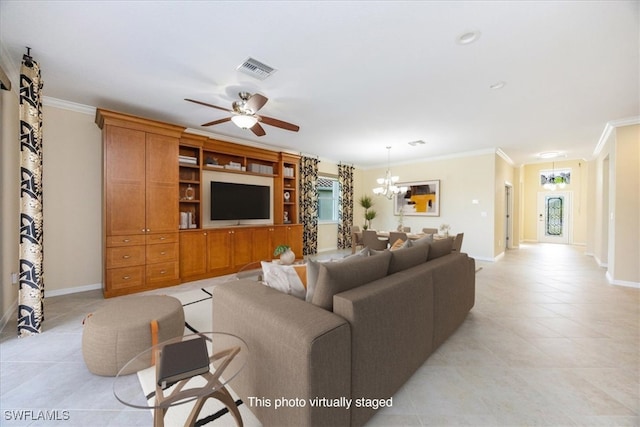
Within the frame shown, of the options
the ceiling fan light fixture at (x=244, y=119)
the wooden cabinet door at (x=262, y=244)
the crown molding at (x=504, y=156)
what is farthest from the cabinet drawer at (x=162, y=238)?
the crown molding at (x=504, y=156)

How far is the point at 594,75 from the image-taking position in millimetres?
2783

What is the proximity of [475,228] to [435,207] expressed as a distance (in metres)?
1.09

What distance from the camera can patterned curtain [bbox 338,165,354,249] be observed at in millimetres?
7777

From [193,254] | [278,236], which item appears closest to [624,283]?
[278,236]

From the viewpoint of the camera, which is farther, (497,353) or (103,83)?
(103,83)

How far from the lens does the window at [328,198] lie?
760cm

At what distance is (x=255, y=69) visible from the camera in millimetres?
2689

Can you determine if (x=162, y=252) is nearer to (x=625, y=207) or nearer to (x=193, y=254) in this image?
(x=193, y=254)

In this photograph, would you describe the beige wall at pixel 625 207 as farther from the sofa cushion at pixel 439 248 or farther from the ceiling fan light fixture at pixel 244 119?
the ceiling fan light fixture at pixel 244 119

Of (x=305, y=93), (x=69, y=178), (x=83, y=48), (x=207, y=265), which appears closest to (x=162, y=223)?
(x=207, y=265)

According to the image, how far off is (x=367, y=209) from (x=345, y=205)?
99 cm

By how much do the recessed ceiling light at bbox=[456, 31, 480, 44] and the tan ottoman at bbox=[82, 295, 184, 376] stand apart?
A: 11.0 feet

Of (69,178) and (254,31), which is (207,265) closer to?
(69,178)

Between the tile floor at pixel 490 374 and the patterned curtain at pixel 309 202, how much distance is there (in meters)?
4.26
